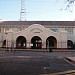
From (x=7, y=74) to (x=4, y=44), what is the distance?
57852mm

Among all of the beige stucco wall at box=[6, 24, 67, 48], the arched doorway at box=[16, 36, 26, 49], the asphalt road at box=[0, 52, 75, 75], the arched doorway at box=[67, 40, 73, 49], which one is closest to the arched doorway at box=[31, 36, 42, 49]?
the arched doorway at box=[16, 36, 26, 49]

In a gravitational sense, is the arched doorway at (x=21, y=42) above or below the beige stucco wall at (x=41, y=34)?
below

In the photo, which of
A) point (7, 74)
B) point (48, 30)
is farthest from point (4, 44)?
point (7, 74)

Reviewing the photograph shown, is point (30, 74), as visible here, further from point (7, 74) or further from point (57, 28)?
point (57, 28)

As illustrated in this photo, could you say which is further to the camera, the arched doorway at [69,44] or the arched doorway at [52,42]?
the arched doorway at [69,44]

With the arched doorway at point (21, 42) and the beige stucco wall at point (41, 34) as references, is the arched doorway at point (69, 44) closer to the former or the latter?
the beige stucco wall at point (41, 34)

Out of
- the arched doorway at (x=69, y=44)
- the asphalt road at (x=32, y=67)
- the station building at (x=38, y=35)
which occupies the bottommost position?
the asphalt road at (x=32, y=67)

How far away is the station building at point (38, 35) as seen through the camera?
65375 millimetres

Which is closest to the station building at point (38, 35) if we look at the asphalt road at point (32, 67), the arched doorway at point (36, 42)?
the arched doorway at point (36, 42)

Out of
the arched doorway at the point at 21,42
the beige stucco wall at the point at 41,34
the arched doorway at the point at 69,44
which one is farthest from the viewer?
the arched doorway at the point at 69,44

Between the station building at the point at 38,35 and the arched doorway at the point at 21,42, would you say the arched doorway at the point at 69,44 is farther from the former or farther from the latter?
the arched doorway at the point at 21,42

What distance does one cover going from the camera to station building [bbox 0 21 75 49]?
65.4 m

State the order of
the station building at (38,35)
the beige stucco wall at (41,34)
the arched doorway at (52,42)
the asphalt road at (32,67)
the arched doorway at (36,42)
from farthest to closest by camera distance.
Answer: the arched doorway at (36,42) → the arched doorway at (52,42) → the station building at (38,35) → the beige stucco wall at (41,34) → the asphalt road at (32,67)

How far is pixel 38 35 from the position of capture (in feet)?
216
